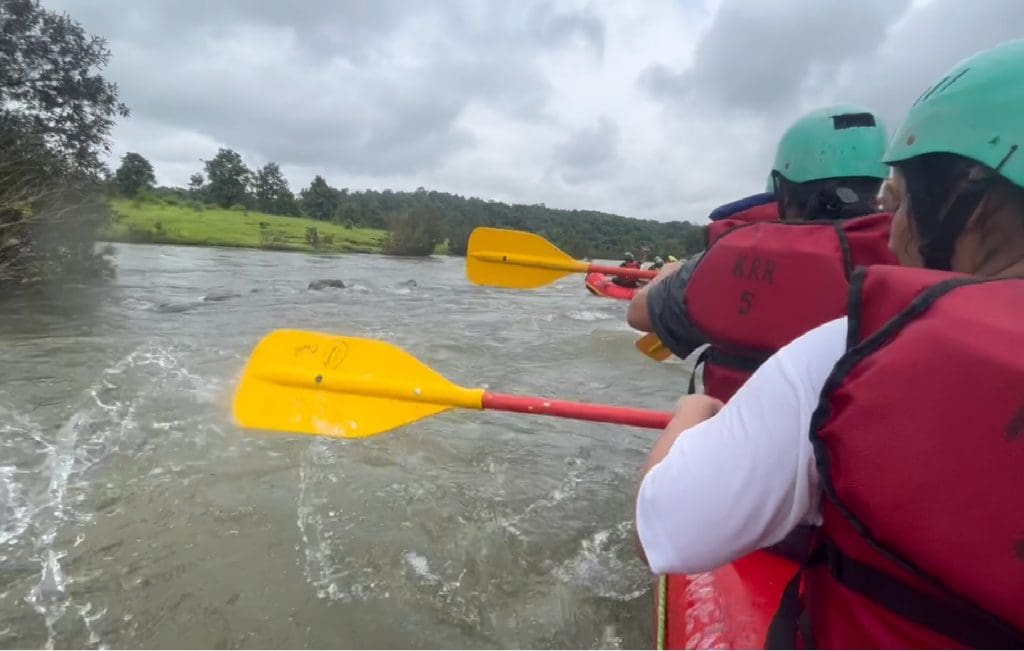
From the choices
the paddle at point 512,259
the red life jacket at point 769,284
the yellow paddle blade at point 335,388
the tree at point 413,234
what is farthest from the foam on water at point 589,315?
the tree at point 413,234

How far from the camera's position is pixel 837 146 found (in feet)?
6.87

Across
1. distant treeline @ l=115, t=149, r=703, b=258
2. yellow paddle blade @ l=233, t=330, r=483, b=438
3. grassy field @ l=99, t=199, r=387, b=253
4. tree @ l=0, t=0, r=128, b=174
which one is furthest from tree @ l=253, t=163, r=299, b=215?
yellow paddle blade @ l=233, t=330, r=483, b=438

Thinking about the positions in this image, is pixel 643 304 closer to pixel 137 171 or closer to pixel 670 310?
pixel 670 310

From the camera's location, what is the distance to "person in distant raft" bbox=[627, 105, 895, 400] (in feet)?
5.73

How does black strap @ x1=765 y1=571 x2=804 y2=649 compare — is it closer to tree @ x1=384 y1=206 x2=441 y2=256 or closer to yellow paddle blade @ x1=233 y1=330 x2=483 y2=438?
yellow paddle blade @ x1=233 y1=330 x2=483 y2=438

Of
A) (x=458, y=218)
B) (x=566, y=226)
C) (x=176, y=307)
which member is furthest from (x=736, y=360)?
(x=458, y=218)

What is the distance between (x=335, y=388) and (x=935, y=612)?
2.40m

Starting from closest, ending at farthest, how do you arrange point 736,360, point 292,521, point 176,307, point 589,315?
point 736,360 < point 292,521 < point 176,307 < point 589,315

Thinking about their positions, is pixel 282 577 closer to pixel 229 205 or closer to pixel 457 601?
pixel 457 601

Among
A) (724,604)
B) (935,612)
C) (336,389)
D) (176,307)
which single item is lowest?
(176,307)

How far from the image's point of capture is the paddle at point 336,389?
2660 millimetres

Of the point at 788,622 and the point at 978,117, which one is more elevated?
the point at 978,117

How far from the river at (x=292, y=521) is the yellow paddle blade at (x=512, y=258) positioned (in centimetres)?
115

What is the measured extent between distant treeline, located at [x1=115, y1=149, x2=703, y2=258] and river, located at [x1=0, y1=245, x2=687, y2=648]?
32647mm
